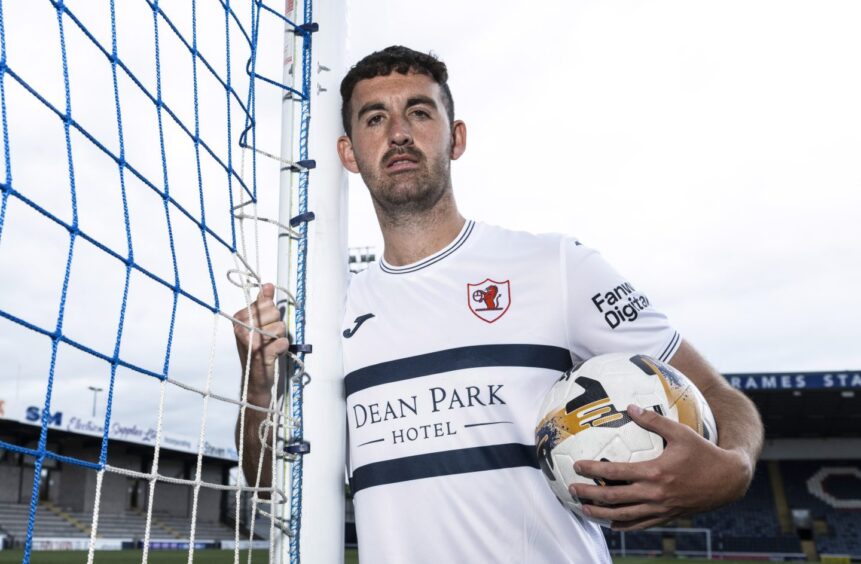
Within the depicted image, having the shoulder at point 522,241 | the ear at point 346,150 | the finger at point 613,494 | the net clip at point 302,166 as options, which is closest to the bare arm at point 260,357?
the net clip at point 302,166

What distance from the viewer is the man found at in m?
1.95

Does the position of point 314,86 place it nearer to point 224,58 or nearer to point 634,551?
point 224,58

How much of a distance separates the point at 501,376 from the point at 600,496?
1.84 feet

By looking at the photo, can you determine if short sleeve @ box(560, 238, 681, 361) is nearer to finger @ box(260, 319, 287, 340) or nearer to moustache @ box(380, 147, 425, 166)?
moustache @ box(380, 147, 425, 166)

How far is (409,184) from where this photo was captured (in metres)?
2.27

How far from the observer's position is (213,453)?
32.5m

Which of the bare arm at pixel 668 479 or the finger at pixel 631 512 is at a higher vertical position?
the bare arm at pixel 668 479

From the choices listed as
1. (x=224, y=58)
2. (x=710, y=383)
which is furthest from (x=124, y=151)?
(x=710, y=383)

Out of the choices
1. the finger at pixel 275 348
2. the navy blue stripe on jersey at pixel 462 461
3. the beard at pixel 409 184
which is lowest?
the navy blue stripe on jersey at pixel 462 461

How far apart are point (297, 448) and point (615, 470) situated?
95cm

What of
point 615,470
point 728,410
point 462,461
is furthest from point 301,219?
point 728,410

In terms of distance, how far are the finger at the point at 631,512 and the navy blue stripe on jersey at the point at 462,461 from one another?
404 millimetres

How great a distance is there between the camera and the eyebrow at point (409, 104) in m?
2.34

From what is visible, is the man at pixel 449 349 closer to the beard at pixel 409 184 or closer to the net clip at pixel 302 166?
the beard at pixel 409 184
